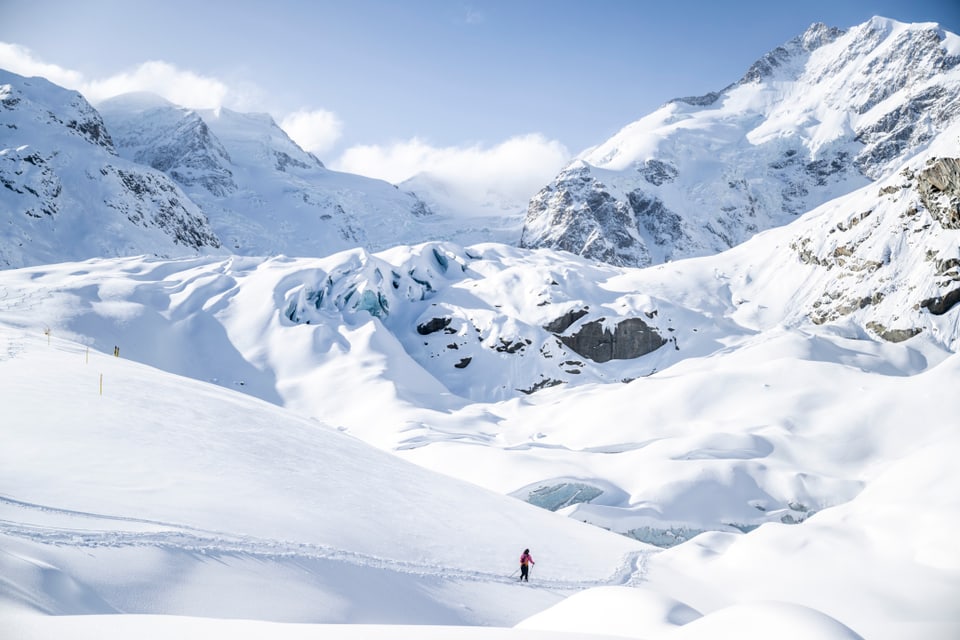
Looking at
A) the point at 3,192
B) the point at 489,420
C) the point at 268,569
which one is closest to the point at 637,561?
the point at 268,569

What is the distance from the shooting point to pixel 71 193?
108m

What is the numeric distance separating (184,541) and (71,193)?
382 ft

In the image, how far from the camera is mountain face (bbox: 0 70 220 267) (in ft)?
319

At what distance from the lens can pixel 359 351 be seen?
72.3 m

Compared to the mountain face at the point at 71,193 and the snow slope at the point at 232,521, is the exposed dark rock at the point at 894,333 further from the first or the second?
the mountain face at the point at 71,193

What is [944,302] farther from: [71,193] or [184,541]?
[71,193]

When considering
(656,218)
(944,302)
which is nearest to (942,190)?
(944,302)

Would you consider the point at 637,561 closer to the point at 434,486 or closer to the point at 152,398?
the point at 434,486

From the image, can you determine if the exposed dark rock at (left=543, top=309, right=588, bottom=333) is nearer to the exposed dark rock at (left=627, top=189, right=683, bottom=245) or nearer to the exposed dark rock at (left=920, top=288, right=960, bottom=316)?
the exposed dark rock at (left=920, top=288, right=960, bottom=316)

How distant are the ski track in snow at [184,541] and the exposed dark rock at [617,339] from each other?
70243 millimetres

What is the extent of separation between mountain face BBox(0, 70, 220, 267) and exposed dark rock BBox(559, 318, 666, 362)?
73650mm

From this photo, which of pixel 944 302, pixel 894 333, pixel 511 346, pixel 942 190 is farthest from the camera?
pixel 511 346

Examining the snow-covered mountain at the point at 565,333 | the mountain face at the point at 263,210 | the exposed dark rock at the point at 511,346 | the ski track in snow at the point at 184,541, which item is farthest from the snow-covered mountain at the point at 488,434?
the mountain face at the point at 263,210

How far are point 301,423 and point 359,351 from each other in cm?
4530
